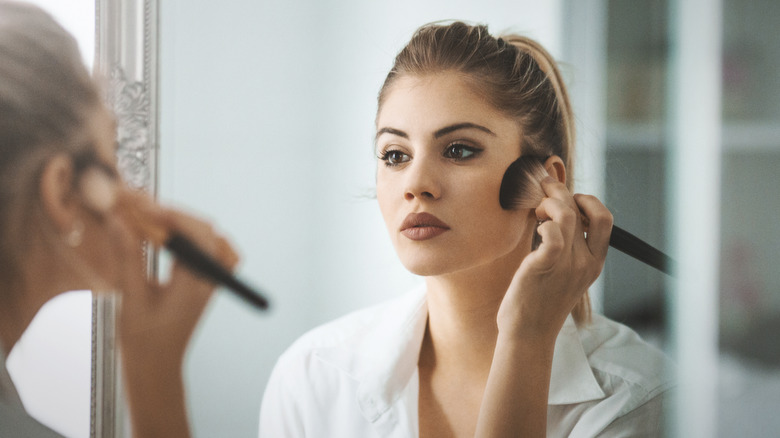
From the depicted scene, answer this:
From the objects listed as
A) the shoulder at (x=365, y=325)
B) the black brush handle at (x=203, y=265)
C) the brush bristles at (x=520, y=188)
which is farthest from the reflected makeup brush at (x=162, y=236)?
the brush bristles at (x=520, y=188)

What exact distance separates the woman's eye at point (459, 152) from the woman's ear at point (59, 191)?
271mm

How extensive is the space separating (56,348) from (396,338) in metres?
0.28

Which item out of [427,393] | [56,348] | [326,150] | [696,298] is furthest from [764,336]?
[56,348]

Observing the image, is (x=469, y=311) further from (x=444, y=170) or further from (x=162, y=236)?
(x=162, y=236)

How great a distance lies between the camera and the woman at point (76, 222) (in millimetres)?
402

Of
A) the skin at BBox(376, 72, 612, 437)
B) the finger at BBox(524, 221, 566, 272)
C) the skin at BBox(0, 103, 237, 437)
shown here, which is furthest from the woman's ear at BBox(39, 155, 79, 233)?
the finger at BBox(524, 221, 566, 272)

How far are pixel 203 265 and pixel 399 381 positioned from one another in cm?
20

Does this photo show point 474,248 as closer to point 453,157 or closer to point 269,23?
point 453,157

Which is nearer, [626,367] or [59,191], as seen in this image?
[59,191]

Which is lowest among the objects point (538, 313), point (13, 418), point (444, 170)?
point (13, 418)

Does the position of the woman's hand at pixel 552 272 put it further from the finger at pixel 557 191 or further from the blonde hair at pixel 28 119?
the blonde hair at pixel 28 119

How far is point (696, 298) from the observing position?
0.54 m

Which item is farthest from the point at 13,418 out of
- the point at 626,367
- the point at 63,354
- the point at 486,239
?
the point at 626,367

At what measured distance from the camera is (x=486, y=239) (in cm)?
48
